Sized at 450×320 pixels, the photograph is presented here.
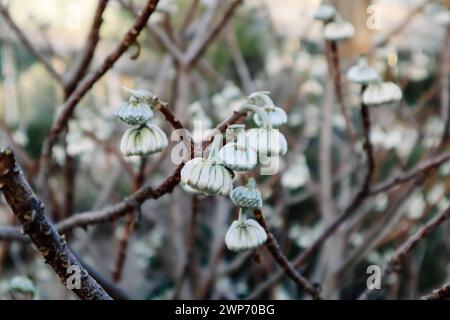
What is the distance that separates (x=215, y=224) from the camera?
6.84 ft

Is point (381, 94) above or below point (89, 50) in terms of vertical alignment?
below

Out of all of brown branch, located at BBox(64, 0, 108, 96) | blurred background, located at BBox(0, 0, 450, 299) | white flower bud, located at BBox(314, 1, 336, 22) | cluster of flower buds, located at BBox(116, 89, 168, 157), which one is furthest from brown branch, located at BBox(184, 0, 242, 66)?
cluster of flower buds, located at BBox(116, 89, 168, 157)

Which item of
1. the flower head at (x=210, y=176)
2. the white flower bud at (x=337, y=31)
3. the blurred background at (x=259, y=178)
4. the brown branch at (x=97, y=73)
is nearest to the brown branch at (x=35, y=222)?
the flower head at (x=210, y=176)

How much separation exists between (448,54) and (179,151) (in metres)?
1.03

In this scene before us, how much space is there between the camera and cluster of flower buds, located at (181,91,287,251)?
73cm

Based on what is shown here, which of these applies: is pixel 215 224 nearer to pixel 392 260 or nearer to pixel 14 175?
pixel 392 260

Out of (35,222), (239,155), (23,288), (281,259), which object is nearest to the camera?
(35,222)

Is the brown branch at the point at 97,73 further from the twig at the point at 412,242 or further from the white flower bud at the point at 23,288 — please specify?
the twig at the point at 412,242

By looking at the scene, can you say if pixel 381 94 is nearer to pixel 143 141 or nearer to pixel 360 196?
pixel 360 196

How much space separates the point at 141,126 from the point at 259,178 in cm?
191

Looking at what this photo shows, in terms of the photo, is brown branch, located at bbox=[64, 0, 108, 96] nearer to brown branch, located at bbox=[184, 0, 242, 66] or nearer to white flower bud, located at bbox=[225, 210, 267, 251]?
brown branch, located at bbox=[184, 0, 242, 66]

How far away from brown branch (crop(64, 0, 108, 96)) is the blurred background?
0.07 meters

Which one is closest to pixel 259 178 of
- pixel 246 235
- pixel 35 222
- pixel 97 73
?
pixel 97 73

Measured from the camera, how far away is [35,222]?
63 cm
